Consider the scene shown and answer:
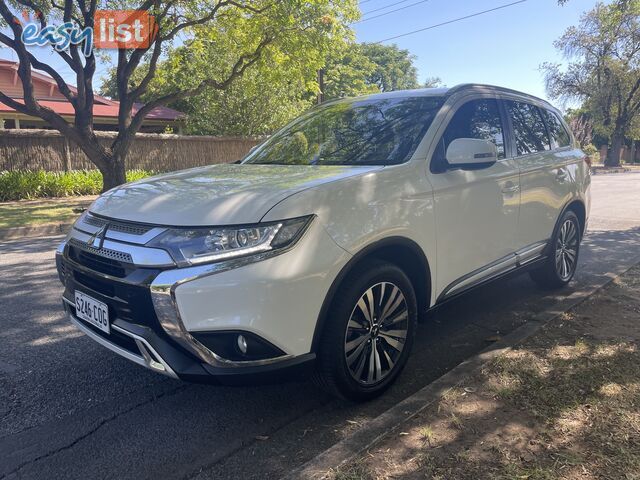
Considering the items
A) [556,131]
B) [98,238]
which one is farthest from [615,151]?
[98,238]

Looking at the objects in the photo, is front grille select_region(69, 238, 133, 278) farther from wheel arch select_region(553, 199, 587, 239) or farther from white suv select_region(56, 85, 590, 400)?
wheel arch select_region(553, 199, 587, 239)

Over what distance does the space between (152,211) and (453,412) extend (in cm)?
193

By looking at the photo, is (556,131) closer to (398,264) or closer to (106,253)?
(398,264)

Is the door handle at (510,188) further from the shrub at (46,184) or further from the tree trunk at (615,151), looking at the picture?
the tree trunk at (615,151)

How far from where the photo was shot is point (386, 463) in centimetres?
230

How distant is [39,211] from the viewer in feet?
38.1

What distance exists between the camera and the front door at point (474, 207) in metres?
3.32

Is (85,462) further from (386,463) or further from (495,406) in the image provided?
(495,406)

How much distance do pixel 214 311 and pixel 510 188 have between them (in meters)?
2.68

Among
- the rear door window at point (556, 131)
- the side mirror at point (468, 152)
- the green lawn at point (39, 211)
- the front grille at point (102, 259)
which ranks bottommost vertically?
the green lawn at point (39, 211)

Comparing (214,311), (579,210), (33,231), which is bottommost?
(33,231)

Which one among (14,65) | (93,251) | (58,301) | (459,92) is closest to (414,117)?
(459,92)

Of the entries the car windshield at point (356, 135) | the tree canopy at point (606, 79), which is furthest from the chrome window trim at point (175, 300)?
the tree canopy at point (606, 79)

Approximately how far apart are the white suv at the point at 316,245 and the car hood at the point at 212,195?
1 centimetres
